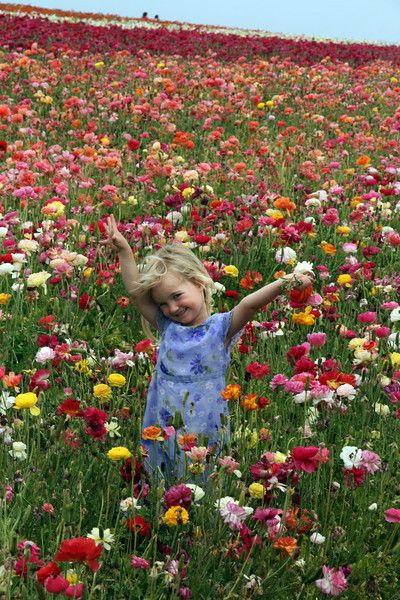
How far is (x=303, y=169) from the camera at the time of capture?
621 centimetres

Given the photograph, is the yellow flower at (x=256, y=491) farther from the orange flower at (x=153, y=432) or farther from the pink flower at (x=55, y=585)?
the pink flower at (x=55, y=585)

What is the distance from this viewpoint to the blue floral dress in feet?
9.86

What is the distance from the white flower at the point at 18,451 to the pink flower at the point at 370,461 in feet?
3.38

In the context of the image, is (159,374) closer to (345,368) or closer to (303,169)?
(345,368)

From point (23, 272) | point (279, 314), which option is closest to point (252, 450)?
point (279, 314)

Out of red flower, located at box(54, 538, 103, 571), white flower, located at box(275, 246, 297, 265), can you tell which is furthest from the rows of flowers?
red flower, located at box(54, 538, 103, 571)

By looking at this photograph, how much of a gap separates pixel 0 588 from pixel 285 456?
111 cm

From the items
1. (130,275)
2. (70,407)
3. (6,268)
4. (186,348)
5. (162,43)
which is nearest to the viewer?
(70,407)

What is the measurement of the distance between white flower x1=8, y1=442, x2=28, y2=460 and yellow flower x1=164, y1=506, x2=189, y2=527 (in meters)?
0.65

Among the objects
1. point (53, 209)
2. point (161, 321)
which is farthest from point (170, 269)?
point (53, 209)

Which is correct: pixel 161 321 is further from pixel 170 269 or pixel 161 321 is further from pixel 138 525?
pixel 138 525

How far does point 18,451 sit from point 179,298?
77 cm

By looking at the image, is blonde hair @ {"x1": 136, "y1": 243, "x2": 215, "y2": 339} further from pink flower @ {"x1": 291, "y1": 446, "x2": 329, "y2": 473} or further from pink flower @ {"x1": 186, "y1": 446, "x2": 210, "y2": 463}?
pink flower @ {"x1": 291, "y1": 446, "x2": 329, "y2": 473}

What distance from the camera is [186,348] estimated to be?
3.02 meters
